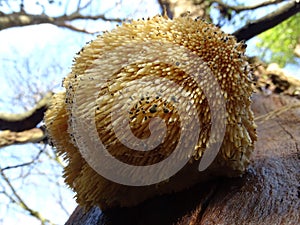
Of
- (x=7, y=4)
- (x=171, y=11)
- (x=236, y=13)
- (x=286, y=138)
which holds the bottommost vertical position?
(x=286, y=138)

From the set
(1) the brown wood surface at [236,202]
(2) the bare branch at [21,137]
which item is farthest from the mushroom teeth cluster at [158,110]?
(2) the bare branch at [21,137]

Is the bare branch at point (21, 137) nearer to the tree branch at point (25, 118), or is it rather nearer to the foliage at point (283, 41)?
the tree branch at point (25, 118)

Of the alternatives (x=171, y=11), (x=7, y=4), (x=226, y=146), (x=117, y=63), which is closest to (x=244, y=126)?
(x=226, y=146)

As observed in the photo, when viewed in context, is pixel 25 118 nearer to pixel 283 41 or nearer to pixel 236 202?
pixel 236 202

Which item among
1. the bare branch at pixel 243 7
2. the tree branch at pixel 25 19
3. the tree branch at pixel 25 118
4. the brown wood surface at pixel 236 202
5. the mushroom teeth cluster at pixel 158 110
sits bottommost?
the brown wood surface at pixel 236 202

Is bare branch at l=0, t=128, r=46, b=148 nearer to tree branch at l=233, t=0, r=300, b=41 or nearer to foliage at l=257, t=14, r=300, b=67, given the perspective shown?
tree branch at l=233, t=0, r=300, b=41

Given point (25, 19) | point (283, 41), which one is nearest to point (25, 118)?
point (25, 19)

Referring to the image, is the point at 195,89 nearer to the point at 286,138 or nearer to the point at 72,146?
the point at 72,146
